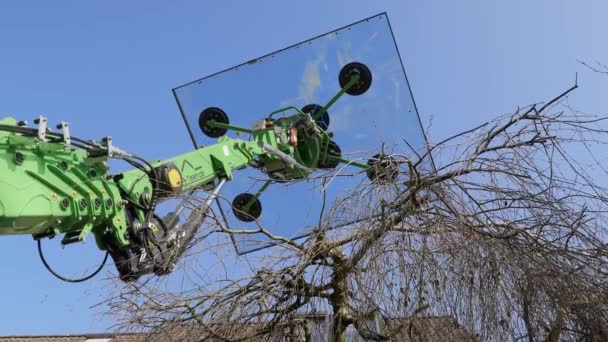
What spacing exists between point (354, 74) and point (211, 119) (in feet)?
5.35

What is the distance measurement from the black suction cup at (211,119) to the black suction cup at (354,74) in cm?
137

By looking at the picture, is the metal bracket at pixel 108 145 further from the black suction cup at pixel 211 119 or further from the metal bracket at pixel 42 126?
the black suction cup at pixel 211 119

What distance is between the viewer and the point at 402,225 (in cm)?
378

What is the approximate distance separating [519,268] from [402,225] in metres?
0.68

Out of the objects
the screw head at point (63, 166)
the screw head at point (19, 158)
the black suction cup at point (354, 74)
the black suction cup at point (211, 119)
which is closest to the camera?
the screw head at point (19, 158)

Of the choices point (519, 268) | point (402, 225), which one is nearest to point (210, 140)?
point (402, 225)

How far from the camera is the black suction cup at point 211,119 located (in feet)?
23.3

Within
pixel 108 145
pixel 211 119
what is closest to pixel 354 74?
pixel 211 119

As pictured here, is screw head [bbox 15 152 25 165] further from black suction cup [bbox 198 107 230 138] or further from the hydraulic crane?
black suction cup [bbox 198 107 230 138]

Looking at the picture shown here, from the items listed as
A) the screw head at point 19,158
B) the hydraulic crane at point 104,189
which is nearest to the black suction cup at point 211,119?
the hydraulic crane at point 104,189

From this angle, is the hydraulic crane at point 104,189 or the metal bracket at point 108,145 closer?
the hydraulic crane at point 104,189

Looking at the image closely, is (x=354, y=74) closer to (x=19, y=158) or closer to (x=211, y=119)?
(x=211, y=119)

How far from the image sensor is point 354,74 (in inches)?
265

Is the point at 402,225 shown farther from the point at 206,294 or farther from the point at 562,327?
the point at 206,294
